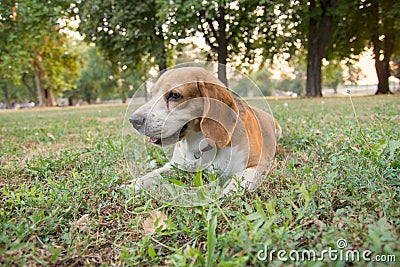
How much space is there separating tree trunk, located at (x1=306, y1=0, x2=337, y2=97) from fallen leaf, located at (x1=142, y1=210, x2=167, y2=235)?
15.5 m

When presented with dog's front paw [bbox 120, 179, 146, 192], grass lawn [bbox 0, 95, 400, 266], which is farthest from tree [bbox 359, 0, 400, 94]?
dog's front paw [bbox 120, 179, 146, 192]

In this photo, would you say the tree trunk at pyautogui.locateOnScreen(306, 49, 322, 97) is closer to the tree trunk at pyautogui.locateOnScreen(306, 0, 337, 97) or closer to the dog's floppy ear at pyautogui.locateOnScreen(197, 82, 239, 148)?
the tree trunk at pyautogui.locateOnScreen(306, 0, 337, 97)

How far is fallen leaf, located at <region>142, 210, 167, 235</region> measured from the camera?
1360 millimetres

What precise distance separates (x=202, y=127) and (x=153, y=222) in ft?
2.43

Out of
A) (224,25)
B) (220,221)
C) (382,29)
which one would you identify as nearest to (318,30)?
(382,29)

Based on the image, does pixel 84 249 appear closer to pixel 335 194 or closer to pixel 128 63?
pixel 335 194

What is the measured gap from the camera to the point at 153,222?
147cm

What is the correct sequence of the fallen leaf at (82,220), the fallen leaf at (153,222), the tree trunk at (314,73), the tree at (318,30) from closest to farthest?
1. the fallen leaf at (153,222)
2. the fallen leaf at (82,220)
3. the tree at (318,30)
4. the tree trunk at (314,73)

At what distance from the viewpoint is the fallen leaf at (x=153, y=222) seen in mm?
1360

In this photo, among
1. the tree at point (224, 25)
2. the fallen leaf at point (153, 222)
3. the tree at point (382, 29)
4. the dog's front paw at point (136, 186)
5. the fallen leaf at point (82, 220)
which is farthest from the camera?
the tree at point (382, 29)

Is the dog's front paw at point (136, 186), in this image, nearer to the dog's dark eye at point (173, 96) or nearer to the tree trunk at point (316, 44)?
the dog's dark eye at point (173, 96)

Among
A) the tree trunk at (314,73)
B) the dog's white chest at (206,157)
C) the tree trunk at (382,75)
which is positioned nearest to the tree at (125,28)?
the tree trunk at (314,73)

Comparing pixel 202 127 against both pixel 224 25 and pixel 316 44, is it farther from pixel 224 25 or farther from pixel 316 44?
pixel 316 44

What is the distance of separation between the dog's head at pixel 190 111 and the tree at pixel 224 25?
9.38 m
